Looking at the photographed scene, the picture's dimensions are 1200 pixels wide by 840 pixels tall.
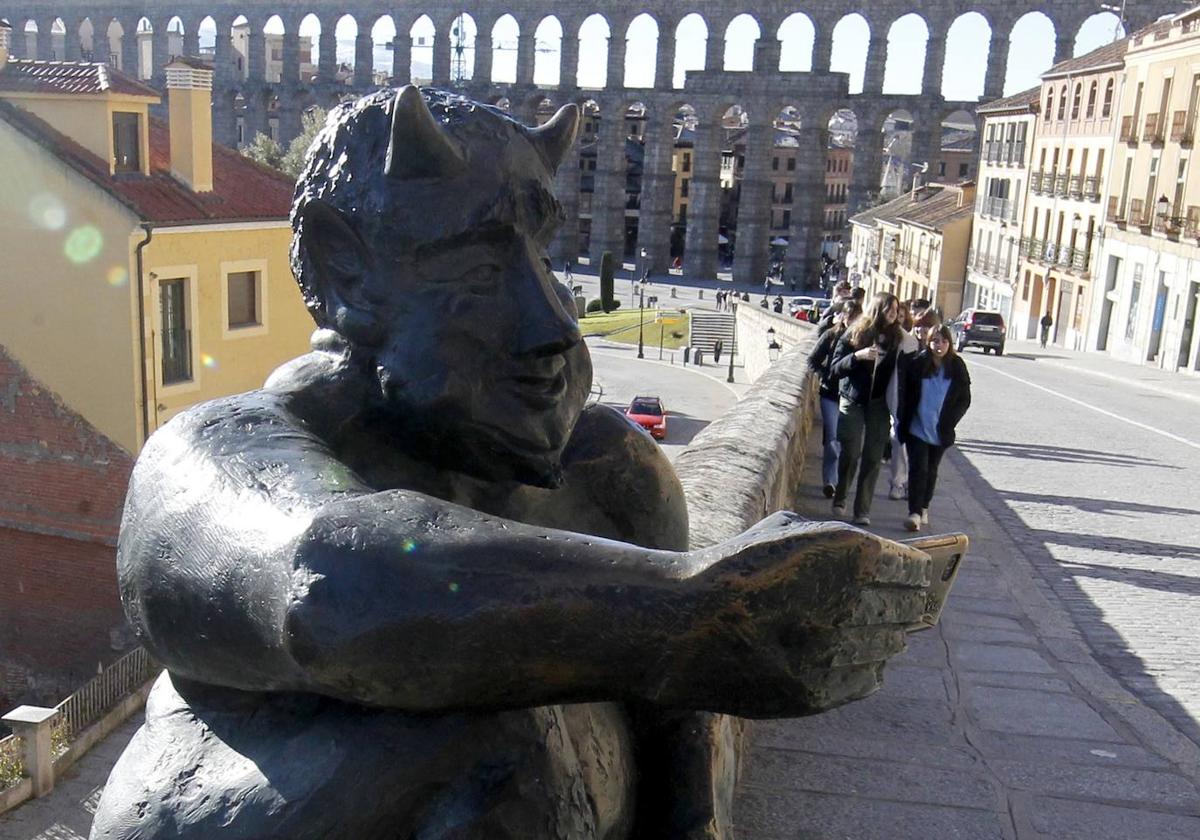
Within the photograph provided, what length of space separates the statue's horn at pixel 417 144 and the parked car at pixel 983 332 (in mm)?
24412

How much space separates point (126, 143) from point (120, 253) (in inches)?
72.7

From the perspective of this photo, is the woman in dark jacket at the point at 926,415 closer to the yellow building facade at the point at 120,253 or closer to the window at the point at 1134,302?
the yellow building facade at the point at 120,253

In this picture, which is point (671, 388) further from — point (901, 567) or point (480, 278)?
point (901, 567)

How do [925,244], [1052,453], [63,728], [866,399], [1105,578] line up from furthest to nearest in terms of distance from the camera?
[925,244], [63,728], [1052,453], [866,399], [1105,578]

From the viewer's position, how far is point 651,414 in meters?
25.6

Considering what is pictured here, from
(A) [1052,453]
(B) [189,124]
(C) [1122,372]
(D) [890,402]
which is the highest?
(B) [189,124]

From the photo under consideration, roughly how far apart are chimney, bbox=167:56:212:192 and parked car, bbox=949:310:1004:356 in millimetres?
15635

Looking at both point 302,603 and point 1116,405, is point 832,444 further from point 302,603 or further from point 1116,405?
point 1116,405

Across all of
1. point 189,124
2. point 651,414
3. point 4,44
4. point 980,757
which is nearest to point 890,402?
point 980,757

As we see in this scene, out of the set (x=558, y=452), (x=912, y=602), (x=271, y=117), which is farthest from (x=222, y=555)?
(x=271, y=117)

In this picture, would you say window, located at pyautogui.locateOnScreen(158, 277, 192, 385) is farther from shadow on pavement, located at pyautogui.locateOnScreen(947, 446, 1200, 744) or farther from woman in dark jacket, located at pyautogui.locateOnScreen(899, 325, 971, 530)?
woman in dark jacket, located at pyautogui.locateOnScreen(899, 325, 971, 530)

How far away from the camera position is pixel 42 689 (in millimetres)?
14070

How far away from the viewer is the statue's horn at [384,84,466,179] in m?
1.25

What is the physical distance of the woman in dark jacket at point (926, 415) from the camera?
22.9 feet
